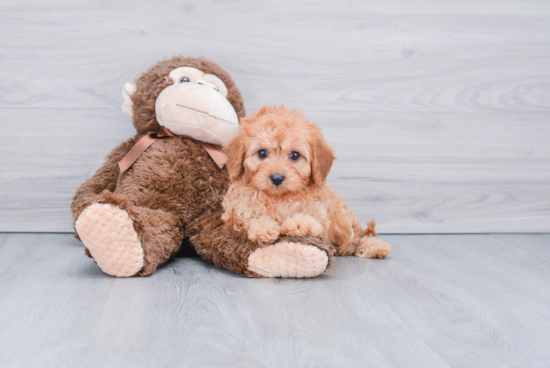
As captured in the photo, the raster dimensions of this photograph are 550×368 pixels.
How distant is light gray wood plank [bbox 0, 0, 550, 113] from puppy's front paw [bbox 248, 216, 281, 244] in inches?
31.4

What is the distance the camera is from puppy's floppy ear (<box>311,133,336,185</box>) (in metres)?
1.34

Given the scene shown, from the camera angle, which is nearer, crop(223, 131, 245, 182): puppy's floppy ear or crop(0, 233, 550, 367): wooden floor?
crop(0, 233, 550, 367): wooden floor

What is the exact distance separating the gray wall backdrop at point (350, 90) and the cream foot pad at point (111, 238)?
814 mm

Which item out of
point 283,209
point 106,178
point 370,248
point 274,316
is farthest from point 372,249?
point 106,178

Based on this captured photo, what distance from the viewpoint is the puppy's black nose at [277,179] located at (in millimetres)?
1269

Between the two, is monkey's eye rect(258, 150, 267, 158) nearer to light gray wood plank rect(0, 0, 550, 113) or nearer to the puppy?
the puppy

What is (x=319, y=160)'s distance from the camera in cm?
134

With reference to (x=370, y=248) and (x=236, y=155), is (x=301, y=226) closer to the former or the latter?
(x=236, y=155)

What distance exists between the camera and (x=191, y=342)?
0.90 m

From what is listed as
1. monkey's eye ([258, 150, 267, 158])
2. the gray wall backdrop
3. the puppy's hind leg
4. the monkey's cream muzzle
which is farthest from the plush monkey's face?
the puppy's hind leg

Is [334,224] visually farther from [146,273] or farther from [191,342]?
[191,342]

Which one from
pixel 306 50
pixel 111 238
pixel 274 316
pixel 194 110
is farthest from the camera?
pixel 306 50

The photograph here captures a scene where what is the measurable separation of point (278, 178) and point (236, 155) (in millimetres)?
167

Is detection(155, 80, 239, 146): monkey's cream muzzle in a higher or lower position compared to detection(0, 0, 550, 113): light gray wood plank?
lower
